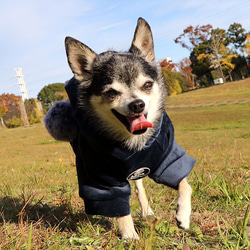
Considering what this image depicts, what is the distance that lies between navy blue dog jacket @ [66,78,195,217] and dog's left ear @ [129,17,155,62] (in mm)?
675

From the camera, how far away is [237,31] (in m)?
55.6

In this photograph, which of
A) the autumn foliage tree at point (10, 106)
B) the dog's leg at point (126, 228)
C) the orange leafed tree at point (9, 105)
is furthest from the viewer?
the autumn foliage tree at point (10, 106)

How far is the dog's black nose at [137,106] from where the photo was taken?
2.57 m

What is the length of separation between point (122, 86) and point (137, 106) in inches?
13.2

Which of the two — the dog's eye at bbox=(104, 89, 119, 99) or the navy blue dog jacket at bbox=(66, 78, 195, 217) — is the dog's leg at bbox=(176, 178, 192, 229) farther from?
the dog's eye at bbox=(104, 89, 119, 99)

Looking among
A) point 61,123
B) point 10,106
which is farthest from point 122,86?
point 10,106

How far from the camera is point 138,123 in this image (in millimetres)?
2682

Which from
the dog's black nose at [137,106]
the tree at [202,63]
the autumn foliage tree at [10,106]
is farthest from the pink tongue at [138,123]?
the tree at [202,63]

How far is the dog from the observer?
277 centimetres

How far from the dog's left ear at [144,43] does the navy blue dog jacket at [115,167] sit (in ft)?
2.21

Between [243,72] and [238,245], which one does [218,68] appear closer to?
[243,72]

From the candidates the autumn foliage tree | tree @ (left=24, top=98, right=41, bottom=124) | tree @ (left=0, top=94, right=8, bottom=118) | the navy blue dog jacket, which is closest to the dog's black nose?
the navy blue dog jacket

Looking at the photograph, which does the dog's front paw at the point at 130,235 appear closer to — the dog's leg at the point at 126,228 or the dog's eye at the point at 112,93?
the dog's leg at the point at 126,228

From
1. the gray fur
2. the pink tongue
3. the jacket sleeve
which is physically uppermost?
the gray fur
